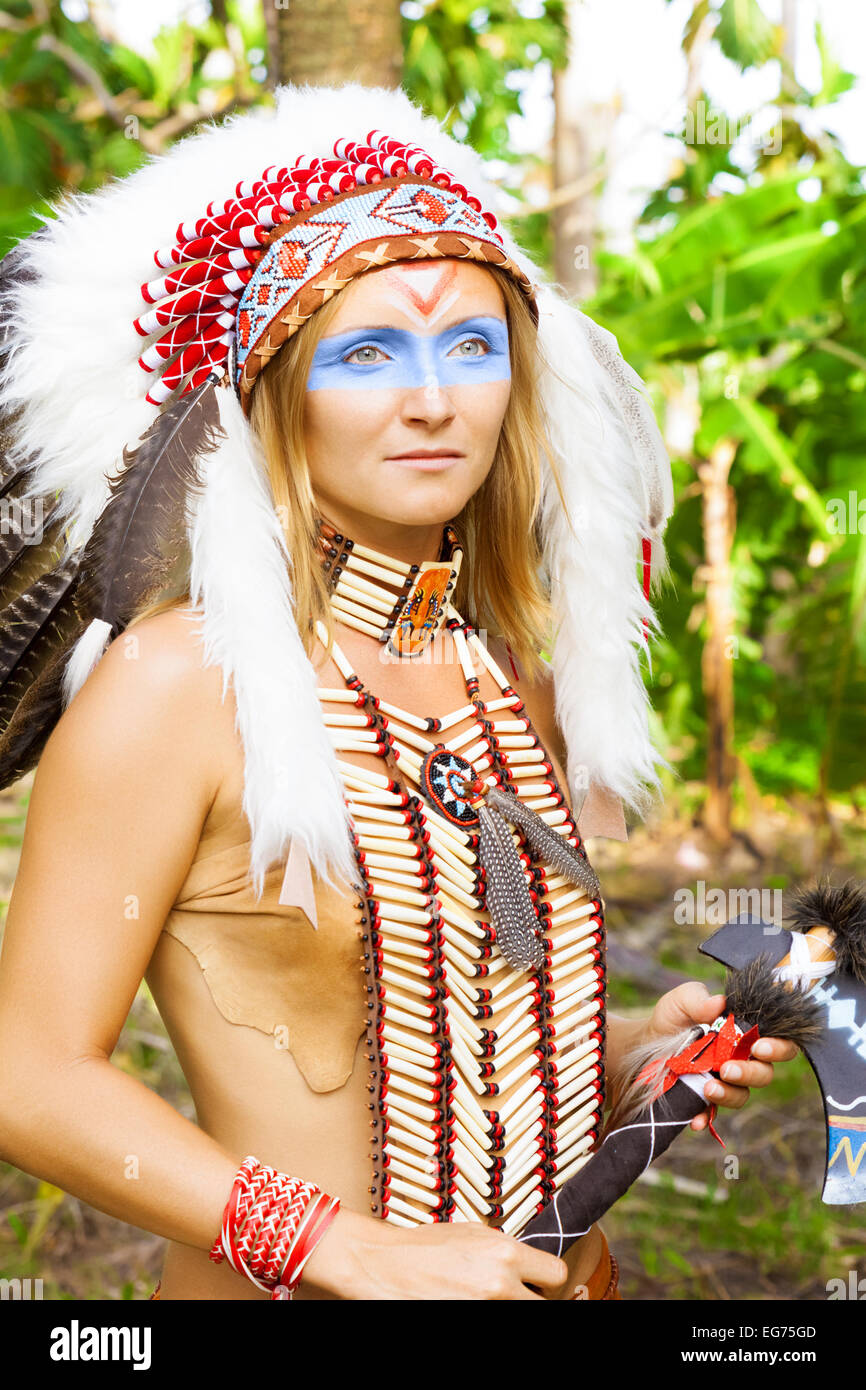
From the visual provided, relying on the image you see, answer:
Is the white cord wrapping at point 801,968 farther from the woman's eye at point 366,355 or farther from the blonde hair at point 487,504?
the woman's eye at point 366,355

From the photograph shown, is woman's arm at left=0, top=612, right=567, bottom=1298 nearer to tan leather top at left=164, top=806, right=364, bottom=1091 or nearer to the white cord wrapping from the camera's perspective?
tan leather top at left=164, top=806, right=364, bottom=1091

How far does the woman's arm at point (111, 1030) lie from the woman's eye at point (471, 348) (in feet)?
2.17

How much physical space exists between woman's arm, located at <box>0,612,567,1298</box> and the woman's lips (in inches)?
18.9

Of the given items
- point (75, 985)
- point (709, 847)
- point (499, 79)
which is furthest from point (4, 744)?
point (709, 847)

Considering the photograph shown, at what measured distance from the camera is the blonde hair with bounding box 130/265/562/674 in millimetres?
1775

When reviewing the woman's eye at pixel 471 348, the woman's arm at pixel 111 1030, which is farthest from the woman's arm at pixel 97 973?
the woman's eye at pixel 471 348

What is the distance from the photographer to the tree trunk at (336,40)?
2988 mm

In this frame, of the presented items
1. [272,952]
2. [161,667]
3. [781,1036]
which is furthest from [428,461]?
[781,1036]

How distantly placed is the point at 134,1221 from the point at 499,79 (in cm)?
490

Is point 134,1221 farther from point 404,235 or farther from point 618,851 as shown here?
point 618,851

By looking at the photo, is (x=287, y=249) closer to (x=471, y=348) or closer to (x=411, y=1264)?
(x=471, y=348)

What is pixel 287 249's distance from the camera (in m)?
1.76

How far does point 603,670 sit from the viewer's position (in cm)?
219

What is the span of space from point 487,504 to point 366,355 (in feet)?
1.53
